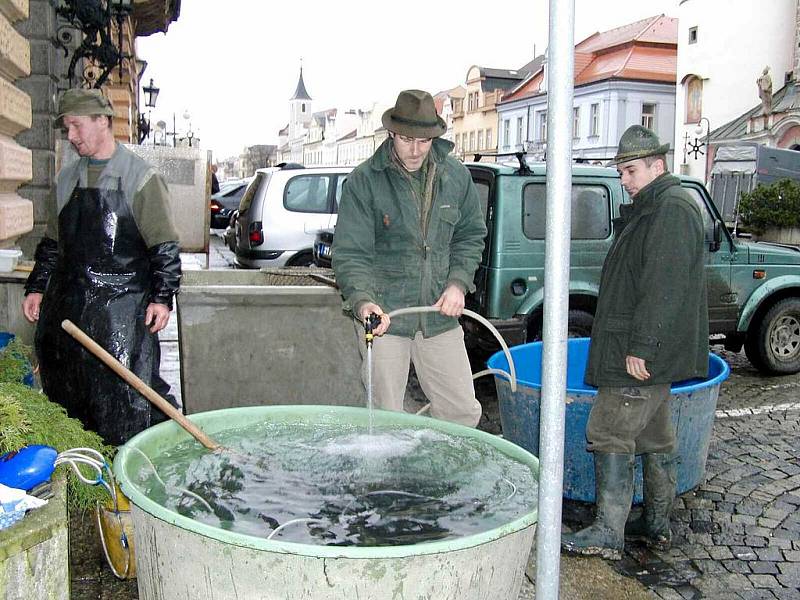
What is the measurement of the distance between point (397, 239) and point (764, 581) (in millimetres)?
2485

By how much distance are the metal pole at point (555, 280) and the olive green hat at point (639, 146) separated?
2148 mm

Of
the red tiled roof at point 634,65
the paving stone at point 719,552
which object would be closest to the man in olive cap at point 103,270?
the paving stone at point 719,552

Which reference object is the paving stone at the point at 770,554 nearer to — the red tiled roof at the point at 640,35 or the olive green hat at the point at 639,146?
the olive green hat at the point at 639,146

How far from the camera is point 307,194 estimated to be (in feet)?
38.9

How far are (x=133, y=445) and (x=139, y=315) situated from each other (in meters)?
1.37

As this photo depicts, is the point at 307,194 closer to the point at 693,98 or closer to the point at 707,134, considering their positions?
the point at 707,134

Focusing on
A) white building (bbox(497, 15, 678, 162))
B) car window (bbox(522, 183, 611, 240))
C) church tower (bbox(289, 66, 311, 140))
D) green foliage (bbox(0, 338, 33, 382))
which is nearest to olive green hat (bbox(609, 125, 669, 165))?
car window (bbox(522, 183, 611, 240))

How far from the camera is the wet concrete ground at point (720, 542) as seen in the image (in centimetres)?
362

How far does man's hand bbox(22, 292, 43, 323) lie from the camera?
422cm

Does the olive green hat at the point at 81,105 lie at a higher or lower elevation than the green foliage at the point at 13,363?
higher

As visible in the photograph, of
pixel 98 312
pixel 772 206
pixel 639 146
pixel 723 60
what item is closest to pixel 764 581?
pixel 639 146

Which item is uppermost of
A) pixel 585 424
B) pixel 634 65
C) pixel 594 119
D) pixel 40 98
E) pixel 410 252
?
pixel 634 65

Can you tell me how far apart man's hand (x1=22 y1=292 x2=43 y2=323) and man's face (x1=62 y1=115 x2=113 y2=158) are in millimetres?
833

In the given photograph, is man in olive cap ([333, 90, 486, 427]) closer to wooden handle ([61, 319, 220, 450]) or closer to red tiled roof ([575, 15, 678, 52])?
wooden handle ([61, 319, 220, 450])
